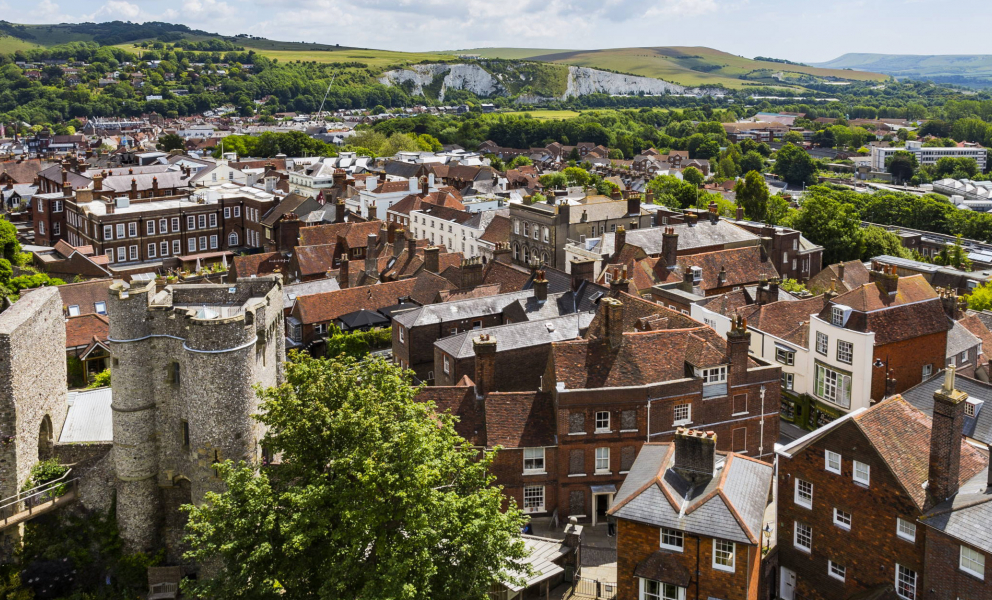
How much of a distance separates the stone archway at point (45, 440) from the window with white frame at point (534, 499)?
19351 millimetres

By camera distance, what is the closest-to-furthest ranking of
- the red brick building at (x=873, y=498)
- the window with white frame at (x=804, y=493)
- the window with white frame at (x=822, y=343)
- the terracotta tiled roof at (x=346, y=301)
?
the red brick building at (x=873, y=498) → the window with white frame at (x=804, y=493) → the window with white frame at (x=822, y=343) → the terracotta tiled roof at (x=346, y=301)

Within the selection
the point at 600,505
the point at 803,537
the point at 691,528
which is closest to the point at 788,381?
the point at 600,505

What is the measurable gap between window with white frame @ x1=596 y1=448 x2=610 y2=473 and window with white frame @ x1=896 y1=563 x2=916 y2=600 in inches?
487

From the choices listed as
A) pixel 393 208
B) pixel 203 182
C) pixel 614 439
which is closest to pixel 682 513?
pixel 614 439

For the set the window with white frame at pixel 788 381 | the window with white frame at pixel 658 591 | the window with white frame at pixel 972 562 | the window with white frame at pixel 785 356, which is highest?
the window with white frame at pixel 785 356

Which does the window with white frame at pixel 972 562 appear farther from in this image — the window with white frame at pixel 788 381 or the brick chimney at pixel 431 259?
the brick chimney at pixel 431 259

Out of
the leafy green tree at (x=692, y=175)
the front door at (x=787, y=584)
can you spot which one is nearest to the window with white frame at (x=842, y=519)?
the front door at (x=787, y=584)

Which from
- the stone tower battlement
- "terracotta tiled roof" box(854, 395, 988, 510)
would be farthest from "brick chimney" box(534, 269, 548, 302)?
"terracotta tiled roof" box(854, 395, 988, 510)

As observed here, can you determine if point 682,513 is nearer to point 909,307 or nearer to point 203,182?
point 909,307

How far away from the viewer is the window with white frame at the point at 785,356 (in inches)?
1806

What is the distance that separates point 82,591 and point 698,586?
22442mm

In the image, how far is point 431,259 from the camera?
63156 mm

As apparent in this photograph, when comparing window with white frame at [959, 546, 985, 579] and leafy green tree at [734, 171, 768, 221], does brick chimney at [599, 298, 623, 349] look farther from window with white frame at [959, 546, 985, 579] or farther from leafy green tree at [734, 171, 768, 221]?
leafy green tree at [734, 171, 768, 221]

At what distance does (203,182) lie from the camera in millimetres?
108188
